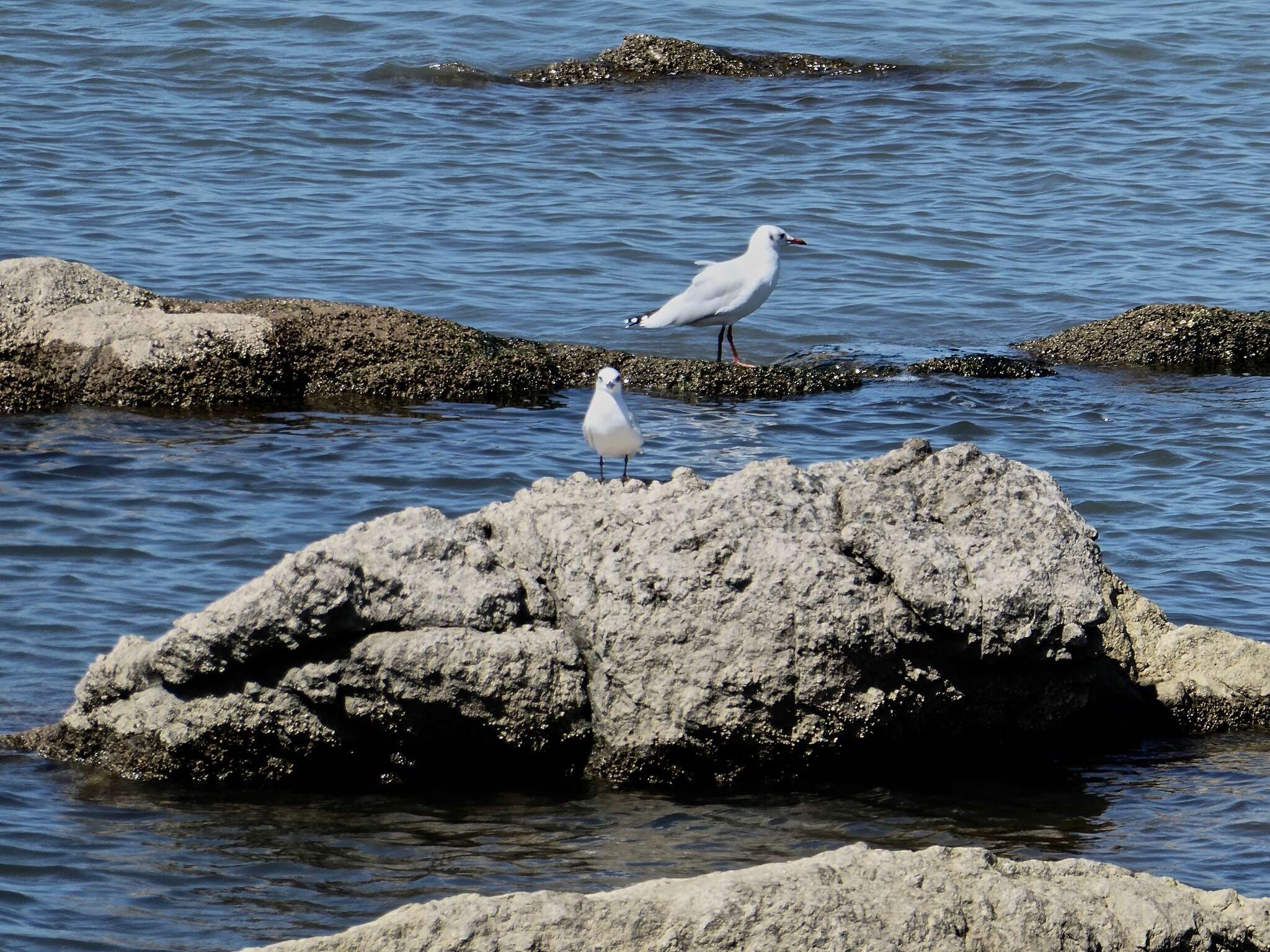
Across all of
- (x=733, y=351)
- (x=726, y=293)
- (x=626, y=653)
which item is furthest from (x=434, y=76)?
(x=626, y=653)

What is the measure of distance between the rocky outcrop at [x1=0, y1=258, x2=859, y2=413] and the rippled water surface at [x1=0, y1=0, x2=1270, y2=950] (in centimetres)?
25

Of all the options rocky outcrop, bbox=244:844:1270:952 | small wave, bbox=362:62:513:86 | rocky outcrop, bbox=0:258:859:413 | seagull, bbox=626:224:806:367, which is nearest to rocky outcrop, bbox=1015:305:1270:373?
rocky outcrop, bbox=0:258:859:413

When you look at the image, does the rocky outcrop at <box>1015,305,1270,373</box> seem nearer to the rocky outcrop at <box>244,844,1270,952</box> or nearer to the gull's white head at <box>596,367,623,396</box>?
the gull's white head at <box>596,367,623,396</box>

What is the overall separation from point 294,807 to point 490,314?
24.2 feet

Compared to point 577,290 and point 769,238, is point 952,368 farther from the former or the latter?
point 577,290

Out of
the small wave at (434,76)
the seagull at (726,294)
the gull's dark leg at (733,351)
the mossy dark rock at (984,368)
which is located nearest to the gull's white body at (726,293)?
the seagull at (726,294)

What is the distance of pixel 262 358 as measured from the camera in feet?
31.1

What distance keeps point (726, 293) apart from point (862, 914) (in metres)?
7.89

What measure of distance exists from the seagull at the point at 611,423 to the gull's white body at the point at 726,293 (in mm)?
4229

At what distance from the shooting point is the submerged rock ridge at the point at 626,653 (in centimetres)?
510

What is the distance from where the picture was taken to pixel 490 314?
12055mm

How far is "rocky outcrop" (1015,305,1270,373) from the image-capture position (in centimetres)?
1110

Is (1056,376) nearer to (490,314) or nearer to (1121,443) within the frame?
(1121,443)

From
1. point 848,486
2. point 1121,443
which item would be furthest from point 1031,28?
point 848,486
